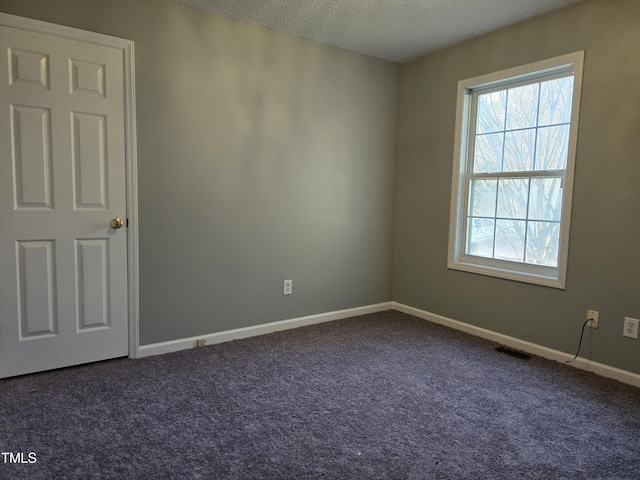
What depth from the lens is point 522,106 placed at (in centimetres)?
310

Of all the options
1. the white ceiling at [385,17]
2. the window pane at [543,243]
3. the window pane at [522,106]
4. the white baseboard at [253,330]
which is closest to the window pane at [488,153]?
the window pane at [522,106]

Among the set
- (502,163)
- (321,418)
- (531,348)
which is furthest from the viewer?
(502,163)

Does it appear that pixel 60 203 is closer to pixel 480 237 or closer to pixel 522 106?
pixel 480 237

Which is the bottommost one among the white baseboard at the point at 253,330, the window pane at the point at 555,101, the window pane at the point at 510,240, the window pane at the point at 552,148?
the white baseboard at the point at 253,330

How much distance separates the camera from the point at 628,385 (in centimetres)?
249

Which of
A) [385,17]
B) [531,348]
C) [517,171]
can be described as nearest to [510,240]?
[517,171]

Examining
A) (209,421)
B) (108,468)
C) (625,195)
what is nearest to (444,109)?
(625,195)

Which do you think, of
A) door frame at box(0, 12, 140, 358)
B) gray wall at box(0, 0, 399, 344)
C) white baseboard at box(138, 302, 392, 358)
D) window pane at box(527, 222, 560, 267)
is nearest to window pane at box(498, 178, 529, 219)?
window pane at box(527, 222, 560, 267)

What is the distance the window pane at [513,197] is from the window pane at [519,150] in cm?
10

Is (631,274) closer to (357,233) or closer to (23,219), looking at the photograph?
(357,233)

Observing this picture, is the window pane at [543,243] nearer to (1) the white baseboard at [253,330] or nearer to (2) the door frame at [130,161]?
(1) the white baseboard at [253,330]

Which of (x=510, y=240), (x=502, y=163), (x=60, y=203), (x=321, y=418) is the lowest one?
(x=321, y=418)

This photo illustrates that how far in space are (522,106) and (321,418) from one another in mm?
2684

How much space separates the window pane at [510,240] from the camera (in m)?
3.15
